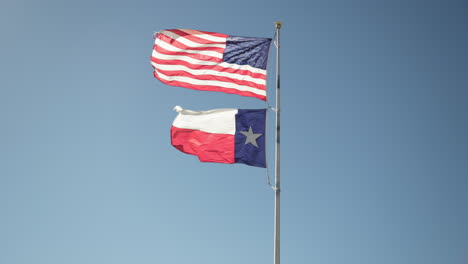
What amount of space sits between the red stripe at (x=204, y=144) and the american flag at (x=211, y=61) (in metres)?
2.20

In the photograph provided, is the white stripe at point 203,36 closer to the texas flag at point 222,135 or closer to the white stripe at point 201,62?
the white stripe at point 201,62

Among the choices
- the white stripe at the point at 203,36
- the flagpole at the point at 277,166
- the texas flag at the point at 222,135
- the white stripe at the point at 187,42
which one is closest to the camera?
the flagpole at the point at 277,166

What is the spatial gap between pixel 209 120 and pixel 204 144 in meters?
1.17

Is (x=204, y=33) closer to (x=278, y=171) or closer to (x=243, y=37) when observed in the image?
(x=243, y=37)

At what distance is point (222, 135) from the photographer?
28.9 meters

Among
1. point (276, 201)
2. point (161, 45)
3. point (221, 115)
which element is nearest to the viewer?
point (276, 201)

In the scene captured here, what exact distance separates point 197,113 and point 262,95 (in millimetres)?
3361

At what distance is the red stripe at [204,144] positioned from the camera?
28734mm

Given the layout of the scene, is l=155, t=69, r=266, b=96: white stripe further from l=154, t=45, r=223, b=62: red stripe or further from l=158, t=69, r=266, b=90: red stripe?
l=154, t=45, r=223, b=62: red stripe

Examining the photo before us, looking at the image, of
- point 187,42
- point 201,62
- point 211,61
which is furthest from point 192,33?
point 211,61

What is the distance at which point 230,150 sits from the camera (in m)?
28.6

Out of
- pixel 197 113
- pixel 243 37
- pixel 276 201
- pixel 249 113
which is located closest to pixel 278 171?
pixel 276 201

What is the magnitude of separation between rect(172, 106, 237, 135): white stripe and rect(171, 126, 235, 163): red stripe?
0.20 metres

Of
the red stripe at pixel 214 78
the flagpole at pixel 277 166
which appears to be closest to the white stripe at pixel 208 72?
the red stripe at pixel 214 78
